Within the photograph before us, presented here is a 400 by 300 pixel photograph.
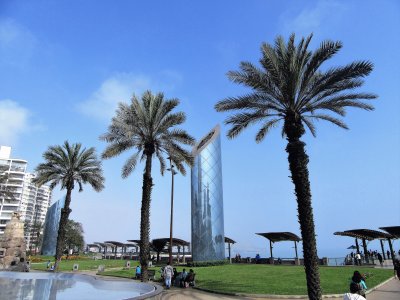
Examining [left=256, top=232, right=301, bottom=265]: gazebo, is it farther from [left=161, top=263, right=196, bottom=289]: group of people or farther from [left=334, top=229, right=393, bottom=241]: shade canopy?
[left=161, top=263, right=196, bottom=289]: group of people

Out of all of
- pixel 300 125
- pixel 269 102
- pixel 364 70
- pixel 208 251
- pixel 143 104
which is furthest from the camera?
pixel 208 251

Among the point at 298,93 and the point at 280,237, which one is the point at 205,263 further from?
the point at 298,93

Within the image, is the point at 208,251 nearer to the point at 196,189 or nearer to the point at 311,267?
the point at 196,189

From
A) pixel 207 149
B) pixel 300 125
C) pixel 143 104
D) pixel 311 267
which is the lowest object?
pixel 311 267

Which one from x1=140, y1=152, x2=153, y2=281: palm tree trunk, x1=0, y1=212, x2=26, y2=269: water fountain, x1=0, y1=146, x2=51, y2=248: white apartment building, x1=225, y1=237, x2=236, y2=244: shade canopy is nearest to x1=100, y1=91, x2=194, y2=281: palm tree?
x1=140, y1=152, x2=153, y2=281: palm tree trunk

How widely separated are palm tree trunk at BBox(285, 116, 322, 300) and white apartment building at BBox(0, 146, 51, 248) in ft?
369

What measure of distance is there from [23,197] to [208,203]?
438ft

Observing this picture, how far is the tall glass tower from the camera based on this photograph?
38.6 m

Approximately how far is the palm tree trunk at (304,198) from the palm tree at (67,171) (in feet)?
73.4

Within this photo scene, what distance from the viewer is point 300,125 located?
15.0 m

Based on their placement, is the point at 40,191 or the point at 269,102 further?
the point at 40,191

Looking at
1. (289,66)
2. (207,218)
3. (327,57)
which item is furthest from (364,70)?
(207,218)

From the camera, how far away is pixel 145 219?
19359 millimetres

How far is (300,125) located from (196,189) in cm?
2745
